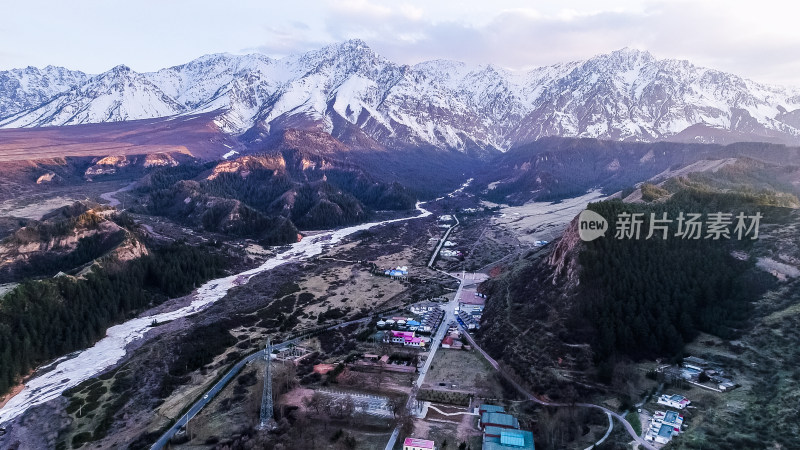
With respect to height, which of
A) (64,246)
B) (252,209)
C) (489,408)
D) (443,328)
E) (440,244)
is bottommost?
(489,408)

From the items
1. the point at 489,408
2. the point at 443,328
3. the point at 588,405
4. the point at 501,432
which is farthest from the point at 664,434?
the point at 443,328

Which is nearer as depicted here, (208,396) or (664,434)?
(664,434)

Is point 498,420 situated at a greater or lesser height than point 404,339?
lesser

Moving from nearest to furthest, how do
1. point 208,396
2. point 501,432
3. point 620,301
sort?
1. point 501,432
2. point 208,396
3. point 620,301

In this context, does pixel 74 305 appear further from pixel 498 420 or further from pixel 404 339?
pixel 498 420

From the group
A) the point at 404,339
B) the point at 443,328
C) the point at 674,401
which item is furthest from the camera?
the point at 443,328

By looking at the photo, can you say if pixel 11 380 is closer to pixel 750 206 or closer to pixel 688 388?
pixel 688 388
